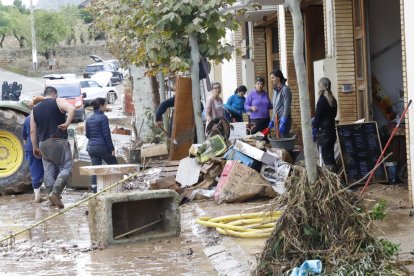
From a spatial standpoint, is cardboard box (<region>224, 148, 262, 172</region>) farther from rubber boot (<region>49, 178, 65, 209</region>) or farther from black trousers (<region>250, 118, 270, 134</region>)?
black trousers (<region>250, 118, 270, 134</region>)

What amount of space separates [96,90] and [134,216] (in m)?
35.2

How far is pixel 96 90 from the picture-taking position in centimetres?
4491

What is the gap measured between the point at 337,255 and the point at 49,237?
489 cm

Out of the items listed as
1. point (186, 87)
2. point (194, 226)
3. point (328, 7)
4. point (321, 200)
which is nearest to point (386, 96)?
point (328, 7)

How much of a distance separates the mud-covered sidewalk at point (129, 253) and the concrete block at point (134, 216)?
0.44 ft

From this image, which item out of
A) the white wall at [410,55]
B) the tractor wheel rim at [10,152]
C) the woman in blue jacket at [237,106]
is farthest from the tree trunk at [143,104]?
the white wall at [410,55]

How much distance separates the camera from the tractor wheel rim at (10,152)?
15.7 m

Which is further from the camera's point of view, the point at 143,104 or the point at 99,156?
the point at 143,104

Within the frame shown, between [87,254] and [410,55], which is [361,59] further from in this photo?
[87,254]

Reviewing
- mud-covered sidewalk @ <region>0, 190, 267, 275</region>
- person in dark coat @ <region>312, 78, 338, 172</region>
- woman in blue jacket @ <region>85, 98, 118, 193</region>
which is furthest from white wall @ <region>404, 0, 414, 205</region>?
woman in blue jacket @ <region>85, 98, 118, 193</region>

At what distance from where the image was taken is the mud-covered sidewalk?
831 cm

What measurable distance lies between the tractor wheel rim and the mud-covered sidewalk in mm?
4128

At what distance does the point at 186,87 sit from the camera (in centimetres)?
1652

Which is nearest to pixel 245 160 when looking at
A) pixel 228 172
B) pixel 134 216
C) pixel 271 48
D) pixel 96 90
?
pixel 228 172
